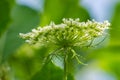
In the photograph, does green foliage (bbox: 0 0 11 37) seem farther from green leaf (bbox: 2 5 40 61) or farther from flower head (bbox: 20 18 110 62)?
flower head (bbox: 20 18 110 62)

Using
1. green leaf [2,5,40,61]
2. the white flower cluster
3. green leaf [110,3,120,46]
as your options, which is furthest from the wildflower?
green leaf [110,3,120,46]

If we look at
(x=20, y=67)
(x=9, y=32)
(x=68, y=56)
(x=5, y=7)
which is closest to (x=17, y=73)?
(x=20, y=67)

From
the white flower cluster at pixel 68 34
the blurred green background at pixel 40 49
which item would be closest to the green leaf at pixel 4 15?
the blurred green background at pixel 40 49

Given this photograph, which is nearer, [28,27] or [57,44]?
[57,44]

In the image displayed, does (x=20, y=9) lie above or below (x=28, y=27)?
above

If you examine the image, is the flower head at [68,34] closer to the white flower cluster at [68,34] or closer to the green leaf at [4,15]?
the white flower cluster at [68,34]

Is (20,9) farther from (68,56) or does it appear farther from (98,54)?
(68,56)

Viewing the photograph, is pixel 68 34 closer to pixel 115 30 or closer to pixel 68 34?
pixel 68 34
